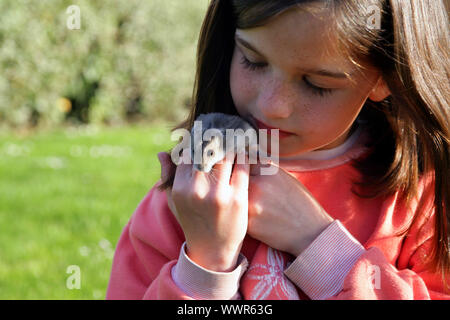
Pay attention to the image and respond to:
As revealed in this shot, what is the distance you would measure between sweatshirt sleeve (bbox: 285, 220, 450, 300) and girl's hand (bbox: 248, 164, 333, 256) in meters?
0.07

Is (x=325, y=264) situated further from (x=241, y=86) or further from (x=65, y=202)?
(x=65, y=202)

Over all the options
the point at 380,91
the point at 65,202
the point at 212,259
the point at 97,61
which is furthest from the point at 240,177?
the point at 97,61

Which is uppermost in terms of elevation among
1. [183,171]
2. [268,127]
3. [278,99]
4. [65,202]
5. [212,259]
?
[278,99]

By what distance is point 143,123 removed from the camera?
406 inches

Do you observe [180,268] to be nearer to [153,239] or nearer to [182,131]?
[153,239]

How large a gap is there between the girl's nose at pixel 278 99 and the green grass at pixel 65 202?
3.72 ft

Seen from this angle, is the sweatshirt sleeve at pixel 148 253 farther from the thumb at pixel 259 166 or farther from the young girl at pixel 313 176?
the thumb at pixel 259 166

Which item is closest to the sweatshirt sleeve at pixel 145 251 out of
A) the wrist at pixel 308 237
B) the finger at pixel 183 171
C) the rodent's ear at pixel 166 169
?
the rodent's ear at pixel 166 169

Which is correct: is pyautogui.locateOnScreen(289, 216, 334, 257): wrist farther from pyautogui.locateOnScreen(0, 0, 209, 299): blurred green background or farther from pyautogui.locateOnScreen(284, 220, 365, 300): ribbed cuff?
pyautogui.locateOnScreen(0, 0, 209, 299): blurred green background

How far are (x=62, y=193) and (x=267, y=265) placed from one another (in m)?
4.65

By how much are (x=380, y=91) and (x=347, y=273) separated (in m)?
0.62

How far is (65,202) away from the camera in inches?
229

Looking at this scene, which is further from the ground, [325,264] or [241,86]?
[241,86]
